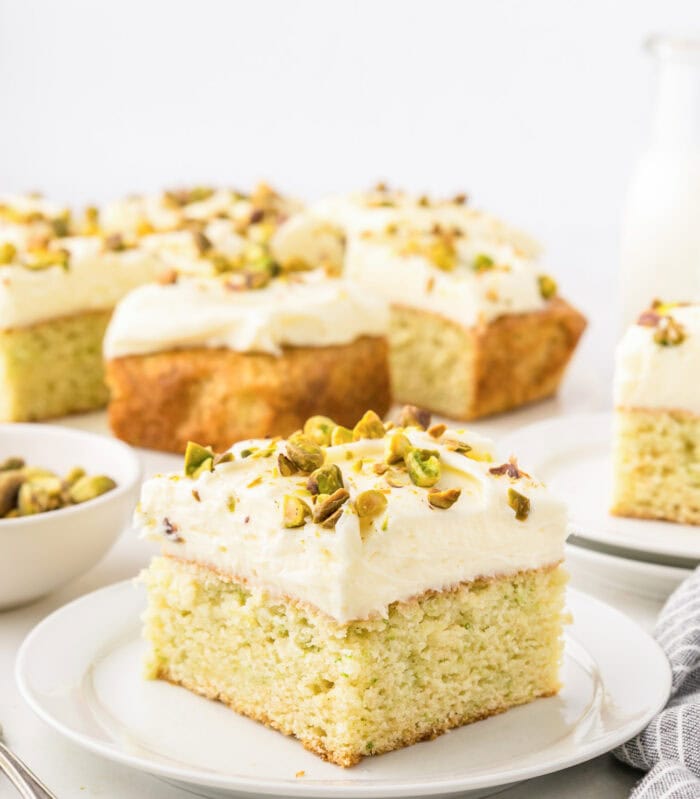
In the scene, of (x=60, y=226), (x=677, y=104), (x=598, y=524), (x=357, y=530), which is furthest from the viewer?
(x=60, y=226)

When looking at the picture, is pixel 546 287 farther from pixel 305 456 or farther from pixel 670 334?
pixel 305 456

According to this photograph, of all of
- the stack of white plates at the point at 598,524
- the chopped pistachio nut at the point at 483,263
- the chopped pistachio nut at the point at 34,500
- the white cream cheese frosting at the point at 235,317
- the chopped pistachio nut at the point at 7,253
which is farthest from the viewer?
the chopped pistachio nut at the point at 483,263

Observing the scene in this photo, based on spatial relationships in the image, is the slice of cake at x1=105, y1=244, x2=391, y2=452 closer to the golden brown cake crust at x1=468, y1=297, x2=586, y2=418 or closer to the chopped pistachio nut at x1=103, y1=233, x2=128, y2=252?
the golden brown cake crust at x1=468, y1=297, x2=586, y2=418

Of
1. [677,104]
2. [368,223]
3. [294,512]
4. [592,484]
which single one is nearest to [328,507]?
[294,512]

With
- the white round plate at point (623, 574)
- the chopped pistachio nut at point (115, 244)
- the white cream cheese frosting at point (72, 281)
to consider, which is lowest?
the white round plate at point (623, 574)

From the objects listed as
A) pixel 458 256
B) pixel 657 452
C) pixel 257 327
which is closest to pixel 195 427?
pixel 257 327

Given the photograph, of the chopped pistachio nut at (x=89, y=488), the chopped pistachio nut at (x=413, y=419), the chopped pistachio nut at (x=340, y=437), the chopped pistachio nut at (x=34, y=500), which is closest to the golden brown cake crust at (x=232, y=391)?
the chopped pistachio nut at (x=89, y=488)

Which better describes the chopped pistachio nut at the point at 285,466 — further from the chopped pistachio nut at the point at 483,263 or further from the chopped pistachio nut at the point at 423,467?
the chopped pistachio nut at the point at 483,263
